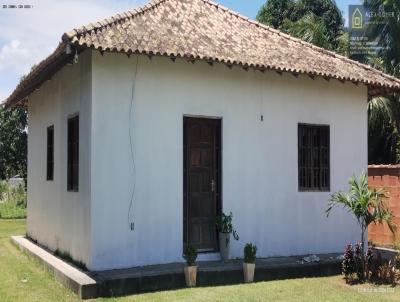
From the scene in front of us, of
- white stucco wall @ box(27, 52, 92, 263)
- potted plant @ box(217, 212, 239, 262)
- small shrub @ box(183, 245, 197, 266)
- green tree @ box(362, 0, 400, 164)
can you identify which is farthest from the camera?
green tree @ box(362, 0, 400, 164)

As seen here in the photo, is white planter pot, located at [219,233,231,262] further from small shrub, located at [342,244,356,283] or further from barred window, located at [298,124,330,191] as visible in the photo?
barred window, located at [298,124,330,191]

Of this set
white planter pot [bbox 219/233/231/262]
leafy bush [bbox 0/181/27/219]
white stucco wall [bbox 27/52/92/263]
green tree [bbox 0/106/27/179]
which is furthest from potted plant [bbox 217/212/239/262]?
green tree [bbox 0/106/27/179]

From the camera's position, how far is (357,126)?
12.3 metres

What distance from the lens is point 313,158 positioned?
38.4ft

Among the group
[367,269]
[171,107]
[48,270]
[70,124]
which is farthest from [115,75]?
[367,269]

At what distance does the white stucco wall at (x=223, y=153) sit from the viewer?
934 cm

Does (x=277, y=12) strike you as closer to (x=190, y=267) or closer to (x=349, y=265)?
(x=349, y=265)

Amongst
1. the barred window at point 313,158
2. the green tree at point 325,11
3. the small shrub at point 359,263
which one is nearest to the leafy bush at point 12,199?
the barred window at point 313,158

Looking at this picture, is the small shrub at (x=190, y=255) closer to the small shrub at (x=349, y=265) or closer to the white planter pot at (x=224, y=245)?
the white planter pot at (x=224, y=245)

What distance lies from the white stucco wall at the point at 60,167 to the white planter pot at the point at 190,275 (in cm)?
166

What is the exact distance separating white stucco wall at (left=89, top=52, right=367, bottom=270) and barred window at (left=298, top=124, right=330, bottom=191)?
0.49 feet

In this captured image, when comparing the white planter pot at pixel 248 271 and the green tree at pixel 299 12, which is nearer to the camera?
the white planter pot at pixel 248 271

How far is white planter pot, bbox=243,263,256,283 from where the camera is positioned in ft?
30.8

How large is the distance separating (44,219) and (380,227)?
7976 millimetres
